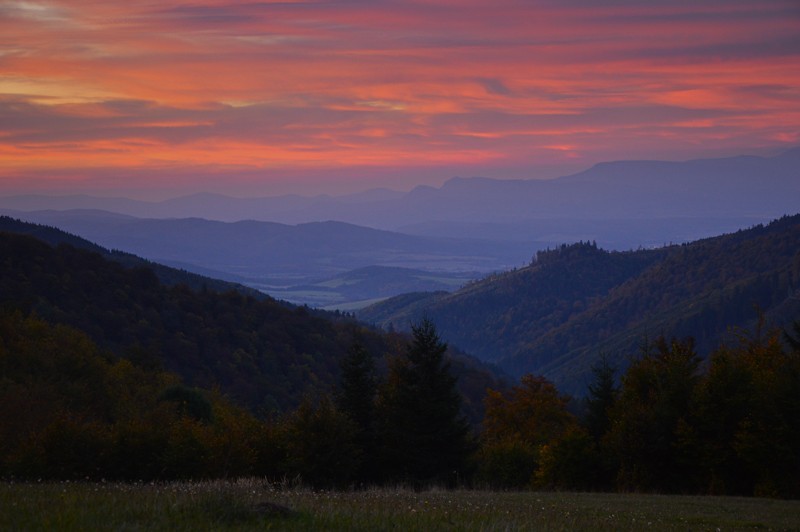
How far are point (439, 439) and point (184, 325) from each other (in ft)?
247

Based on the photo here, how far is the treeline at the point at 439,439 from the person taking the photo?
24703 mm

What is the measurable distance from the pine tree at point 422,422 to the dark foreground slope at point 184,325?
154 ft

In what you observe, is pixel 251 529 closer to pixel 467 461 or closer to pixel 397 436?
pixel 397 436

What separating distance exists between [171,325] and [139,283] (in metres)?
13.6

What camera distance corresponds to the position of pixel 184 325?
340ft

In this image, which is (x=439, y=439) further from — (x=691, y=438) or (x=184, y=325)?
(x=184, y=325)

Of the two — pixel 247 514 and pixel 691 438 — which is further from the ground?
pixel 247 514

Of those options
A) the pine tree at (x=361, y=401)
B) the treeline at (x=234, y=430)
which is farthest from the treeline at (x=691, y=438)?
the pine tree at (x=361, y=401)

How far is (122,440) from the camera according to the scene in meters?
25.1

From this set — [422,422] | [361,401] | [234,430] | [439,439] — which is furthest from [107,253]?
[234,430]

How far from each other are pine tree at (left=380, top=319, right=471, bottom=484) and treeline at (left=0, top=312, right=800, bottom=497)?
61 millimetres

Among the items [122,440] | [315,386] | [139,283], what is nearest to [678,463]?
Answer: [122,440]

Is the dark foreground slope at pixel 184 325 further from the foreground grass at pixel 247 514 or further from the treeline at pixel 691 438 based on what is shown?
the foreground grass at pixel 247 514

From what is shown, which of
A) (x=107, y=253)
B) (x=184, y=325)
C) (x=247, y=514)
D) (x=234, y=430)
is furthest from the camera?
(x=107, y=253)
